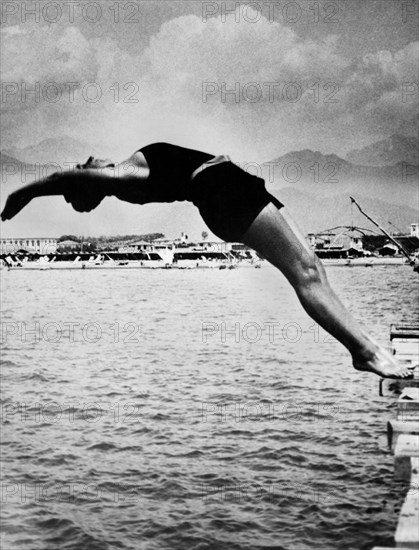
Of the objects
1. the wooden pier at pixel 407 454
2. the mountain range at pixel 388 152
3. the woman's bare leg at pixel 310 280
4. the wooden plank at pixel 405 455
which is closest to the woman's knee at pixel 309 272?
the woman's bare leg at pixel 310 280

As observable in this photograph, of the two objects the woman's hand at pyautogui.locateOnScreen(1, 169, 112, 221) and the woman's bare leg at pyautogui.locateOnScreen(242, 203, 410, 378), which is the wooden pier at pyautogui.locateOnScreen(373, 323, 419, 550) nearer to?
the woman's bare leg at pyautogui.locateOnScreen(242, 203, 410, 378)

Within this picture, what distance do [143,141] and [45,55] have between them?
113 centimetres

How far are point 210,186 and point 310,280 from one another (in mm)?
418

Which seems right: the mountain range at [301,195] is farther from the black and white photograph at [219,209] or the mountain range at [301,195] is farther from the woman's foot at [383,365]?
the woman's foot at [383,365]

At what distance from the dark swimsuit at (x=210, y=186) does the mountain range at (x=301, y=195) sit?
4.14 metres

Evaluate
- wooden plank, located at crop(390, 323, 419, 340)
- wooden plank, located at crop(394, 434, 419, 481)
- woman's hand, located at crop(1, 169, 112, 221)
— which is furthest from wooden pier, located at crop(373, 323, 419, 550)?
wooden plank, located at crop(390, 323, 419, 340)

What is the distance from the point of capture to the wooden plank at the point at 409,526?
5.11 metres

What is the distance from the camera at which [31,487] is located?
991cm

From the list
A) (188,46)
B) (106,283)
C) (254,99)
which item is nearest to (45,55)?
Answer: (188,46)

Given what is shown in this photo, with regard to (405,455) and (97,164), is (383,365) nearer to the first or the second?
(97,164)

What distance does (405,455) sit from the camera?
6.58m

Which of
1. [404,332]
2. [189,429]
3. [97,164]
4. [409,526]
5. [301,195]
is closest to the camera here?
[97,164]

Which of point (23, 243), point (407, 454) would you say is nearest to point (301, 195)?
point (407, 454)

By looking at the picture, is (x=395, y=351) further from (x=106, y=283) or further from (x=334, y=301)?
(x=106, y=283)
